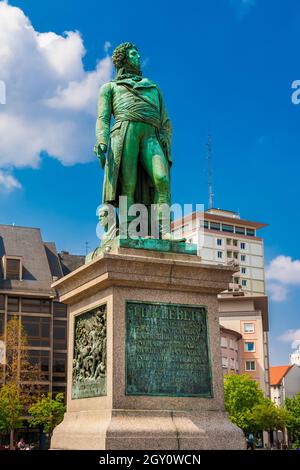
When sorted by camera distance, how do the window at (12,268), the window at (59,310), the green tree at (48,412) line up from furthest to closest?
the window at (12,268), the window at (59,310), the green tree at (48,412)

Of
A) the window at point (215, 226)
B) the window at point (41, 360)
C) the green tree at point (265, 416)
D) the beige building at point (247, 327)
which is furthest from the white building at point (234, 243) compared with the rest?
the window at point (41, 360)

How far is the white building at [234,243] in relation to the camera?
104938 mm

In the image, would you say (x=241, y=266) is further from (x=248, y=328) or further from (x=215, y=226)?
(x=248, y=328)

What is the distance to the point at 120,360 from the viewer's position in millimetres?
9602

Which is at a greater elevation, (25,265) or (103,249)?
(25,265)

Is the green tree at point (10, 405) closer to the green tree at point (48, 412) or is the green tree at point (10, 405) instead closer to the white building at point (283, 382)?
the green tree at point (48, 412)

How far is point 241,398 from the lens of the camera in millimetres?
58062

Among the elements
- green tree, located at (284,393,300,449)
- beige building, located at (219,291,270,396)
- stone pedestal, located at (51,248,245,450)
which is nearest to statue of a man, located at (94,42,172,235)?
stone pedestal, located at (51,248,245,450)

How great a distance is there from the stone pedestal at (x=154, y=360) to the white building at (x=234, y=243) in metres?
91.2

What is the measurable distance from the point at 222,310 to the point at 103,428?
7138 cm

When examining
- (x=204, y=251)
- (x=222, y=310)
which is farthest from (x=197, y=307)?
(x=204, y=251)

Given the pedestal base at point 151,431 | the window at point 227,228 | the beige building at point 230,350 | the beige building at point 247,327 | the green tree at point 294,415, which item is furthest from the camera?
the window at point 227,228
